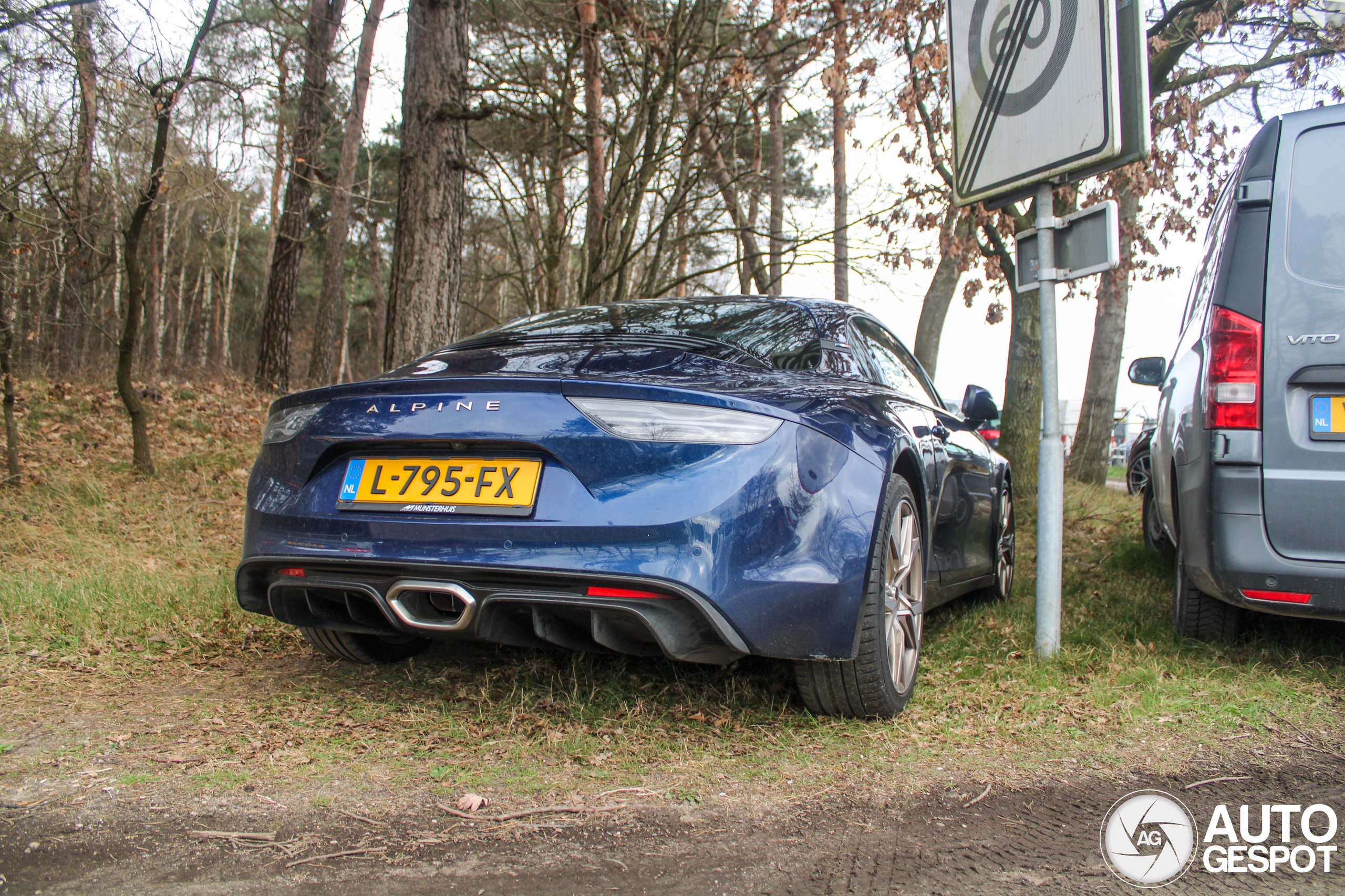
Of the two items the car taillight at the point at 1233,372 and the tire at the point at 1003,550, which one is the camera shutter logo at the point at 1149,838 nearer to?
the car taillight at the point at 1233,372

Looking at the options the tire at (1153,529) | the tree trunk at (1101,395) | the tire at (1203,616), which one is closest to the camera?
the tire at (1203,616)

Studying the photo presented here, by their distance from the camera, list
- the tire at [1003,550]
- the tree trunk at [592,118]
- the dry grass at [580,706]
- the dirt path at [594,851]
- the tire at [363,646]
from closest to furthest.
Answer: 1. the dirt path at [594,851]
2. the dry grass at [580,706]
3. the tire at [363,646]
4. the tire at [1003,550]
5. the tree trunk at [592,118]

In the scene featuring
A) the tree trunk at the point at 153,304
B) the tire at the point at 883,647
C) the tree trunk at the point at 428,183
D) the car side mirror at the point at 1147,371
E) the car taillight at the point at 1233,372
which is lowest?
the tire at the point at 883,647

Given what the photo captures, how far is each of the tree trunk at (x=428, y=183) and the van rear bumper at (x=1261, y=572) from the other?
200 inches

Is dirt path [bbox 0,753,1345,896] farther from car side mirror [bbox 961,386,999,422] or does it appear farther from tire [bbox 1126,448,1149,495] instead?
tire [bbox 1126,448,1149,495]

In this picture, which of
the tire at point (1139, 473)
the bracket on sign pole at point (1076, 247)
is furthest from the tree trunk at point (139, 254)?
the tire at point (1139, 473)

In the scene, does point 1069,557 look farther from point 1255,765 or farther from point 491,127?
point 491,127

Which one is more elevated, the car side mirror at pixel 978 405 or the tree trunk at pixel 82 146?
the tree trunk at pixel 82 146

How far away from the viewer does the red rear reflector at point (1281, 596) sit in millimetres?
2943

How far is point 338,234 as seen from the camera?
656 inches

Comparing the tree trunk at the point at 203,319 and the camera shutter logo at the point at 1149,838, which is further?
the tree trunk at the point at 203,319

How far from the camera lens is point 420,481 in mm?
2418

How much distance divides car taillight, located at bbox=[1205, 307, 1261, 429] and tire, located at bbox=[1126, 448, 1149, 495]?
3014mm

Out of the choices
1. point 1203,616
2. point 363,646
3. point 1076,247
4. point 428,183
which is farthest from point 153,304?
point 1203,616
